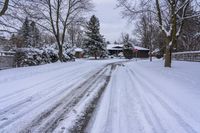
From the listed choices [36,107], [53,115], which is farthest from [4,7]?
[53,115]

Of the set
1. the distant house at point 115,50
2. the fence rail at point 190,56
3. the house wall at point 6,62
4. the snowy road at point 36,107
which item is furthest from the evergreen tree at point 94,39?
the snowy road at point 36,107

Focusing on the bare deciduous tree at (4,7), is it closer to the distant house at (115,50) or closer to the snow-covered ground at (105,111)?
the snow-covered ground at (105,111)

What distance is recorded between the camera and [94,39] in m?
68.5

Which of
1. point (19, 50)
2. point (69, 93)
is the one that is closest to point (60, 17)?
point (19, 50)

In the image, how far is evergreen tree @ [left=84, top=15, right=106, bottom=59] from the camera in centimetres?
6812

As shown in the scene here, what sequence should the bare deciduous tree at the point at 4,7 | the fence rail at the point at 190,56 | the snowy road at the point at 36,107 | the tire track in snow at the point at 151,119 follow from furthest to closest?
the fence rail at the point at 190,56, the bare deciduous tree at the point at 4,7, the snowy road at the point at 36,107, the tire track in snow at the point at 151,119

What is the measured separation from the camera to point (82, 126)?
6.05 m

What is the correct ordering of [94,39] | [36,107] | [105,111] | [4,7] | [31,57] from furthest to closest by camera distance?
[94,39]
[31,57]
[4,7]
[36,107]
[105,111]

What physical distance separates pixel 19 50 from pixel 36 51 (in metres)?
3.82

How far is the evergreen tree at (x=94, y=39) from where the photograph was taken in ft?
224

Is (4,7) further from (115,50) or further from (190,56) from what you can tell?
(115,50)

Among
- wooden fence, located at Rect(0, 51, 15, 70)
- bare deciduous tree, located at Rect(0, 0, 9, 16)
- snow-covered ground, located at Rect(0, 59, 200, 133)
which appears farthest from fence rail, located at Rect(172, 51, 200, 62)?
snow-covered ground, located at Rect(0, 59, 200, 133)

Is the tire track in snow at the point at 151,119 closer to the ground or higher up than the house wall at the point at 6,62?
closer to the ground

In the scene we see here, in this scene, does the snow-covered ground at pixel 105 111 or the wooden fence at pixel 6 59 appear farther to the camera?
the wooden fence at pixel 6 59
